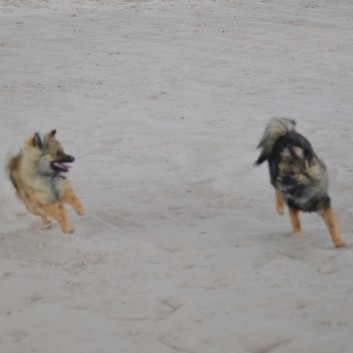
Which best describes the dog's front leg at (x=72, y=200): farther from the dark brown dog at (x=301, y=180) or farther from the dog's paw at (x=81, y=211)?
the dark brown dog at (x=301, y=180)

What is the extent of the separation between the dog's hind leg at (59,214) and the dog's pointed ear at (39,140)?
562 millimetres

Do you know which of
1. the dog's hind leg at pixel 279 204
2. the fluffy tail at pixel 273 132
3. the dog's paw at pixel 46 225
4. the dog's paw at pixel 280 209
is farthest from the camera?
the dog's paw at pixel 280 209

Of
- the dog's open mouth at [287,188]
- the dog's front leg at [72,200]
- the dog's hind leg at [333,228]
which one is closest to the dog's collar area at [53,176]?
the dog's front leg at [72,200]

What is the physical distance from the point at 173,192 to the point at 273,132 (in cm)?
159

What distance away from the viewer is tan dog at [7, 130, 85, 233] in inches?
254

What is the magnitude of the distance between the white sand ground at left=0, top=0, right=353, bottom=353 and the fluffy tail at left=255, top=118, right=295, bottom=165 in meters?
0.74

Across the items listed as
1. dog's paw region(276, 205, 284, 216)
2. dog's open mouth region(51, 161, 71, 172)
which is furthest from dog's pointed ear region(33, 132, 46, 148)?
dog's paw region(276, 205, 284, 216)

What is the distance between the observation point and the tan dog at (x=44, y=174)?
254 inches

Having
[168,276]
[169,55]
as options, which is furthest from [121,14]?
[168,276]

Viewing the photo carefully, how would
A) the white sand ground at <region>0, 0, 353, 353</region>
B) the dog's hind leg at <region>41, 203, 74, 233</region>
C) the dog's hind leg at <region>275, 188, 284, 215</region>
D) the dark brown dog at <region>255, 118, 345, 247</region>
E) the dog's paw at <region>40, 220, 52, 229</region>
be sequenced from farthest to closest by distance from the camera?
1. the dog's hind leg at <region>275, 188, 284, 215</region>
2. the dog's paw at <region>40, 220, 52, 229</region>
3. the dog's hind leg at <region>41, 203, 74, 233</region>
4. the dark brown dog at <region>255, 118, 345, 247</region>
5. the white sand ground at <region>0, 0, 353, 353</region>

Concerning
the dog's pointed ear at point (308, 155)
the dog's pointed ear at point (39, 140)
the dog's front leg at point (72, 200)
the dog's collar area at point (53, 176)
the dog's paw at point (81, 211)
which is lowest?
the dog's paw at point (81, 211)

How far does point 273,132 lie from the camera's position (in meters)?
6.63

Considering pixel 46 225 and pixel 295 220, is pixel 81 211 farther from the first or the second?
pixel 295 220

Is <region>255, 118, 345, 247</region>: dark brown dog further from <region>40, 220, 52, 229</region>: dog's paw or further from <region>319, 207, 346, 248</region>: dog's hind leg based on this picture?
<region>40, 220, 52, 229</region>: dog's paw
